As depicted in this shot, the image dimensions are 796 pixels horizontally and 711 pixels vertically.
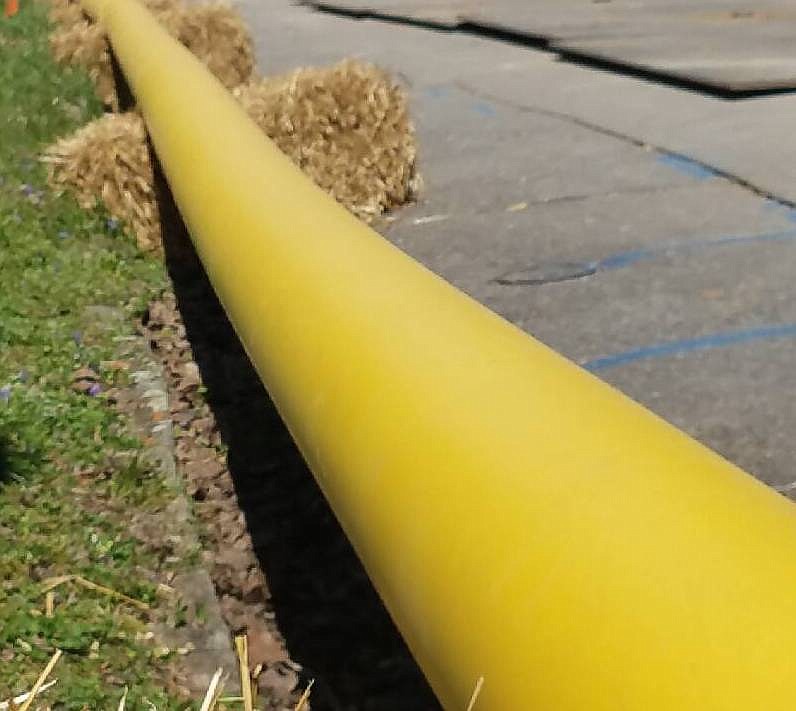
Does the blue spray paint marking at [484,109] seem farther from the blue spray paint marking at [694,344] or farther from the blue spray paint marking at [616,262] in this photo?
the blue spray paint marking at [694,344]

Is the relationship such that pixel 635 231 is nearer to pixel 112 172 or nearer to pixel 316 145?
pixel 316 145

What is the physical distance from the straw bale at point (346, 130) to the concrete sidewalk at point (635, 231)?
8.0 inches

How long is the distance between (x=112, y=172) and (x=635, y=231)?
253 centimetres

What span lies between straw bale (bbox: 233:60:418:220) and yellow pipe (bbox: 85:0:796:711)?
3.77 metres

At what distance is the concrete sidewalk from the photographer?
13.3 ft

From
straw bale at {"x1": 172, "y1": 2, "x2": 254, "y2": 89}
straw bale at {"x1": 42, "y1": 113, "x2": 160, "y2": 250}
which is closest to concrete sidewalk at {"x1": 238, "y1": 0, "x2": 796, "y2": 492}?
straw bale at {"x1": 42, "y1": 113, "x2": 160, "y2": 250}

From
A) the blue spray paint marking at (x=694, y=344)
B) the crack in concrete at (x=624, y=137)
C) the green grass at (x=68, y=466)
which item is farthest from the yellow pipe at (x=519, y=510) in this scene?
the crack in concrete at (x=624, y=137)

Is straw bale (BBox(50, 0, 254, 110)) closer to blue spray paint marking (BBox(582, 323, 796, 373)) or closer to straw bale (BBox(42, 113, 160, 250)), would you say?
straw bale (BBox(42, 113, 160, 250))

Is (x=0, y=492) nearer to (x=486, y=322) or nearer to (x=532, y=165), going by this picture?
(x=486, y=322)

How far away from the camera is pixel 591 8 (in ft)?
43.0

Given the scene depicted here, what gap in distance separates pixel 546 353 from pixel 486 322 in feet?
0.56

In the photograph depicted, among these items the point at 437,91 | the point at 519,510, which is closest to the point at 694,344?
the point at 519,510

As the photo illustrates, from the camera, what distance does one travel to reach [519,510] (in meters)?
1.60

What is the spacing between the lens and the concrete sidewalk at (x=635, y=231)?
4039 mm
